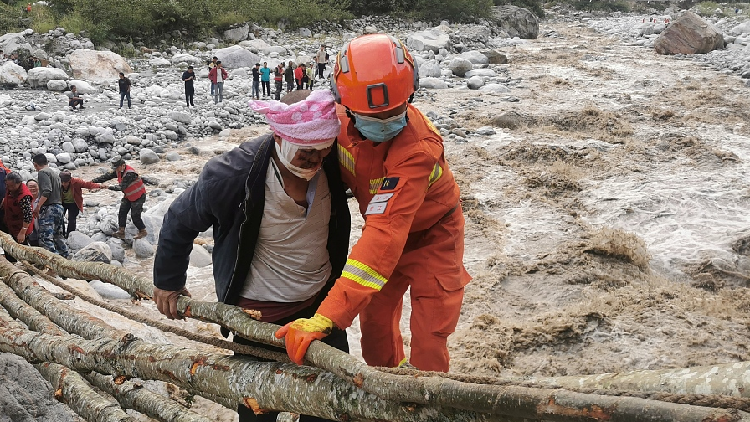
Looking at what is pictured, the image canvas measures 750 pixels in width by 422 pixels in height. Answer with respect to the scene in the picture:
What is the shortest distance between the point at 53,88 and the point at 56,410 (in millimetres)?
13659

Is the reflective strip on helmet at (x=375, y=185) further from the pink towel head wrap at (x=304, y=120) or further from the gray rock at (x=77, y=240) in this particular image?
the gray rock at (x=77, y=240)

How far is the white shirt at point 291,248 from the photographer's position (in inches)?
93.5

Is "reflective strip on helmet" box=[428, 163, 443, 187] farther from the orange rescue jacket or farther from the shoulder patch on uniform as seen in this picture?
the shoulder patch on uniform

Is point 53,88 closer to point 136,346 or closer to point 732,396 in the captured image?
point 136,346

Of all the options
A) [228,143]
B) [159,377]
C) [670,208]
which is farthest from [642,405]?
[228,143]

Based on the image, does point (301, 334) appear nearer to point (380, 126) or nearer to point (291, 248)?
point (291, 248)

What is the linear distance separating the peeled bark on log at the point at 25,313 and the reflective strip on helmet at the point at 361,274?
174 centimetres

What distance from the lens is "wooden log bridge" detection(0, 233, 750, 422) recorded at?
3.94 feet

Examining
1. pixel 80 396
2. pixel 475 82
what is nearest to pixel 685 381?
pixel 80 396

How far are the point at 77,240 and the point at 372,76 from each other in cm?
579

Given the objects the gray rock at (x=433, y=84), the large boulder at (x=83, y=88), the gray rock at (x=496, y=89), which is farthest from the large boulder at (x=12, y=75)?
the gray rock at (x=496, y=89)

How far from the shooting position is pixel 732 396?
115 centimetres

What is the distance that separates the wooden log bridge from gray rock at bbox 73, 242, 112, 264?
2804 mm

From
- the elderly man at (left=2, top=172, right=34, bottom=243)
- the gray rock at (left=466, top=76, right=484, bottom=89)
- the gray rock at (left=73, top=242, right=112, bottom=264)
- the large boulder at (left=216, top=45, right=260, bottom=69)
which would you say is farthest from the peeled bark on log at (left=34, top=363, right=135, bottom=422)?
the large boulder at (left=216, top=45, right=260, bottom=69)
